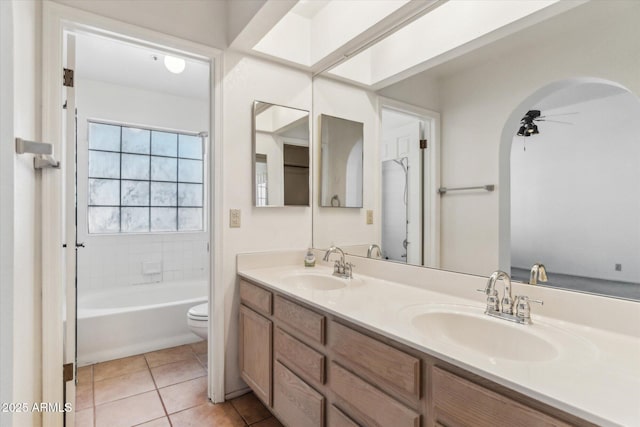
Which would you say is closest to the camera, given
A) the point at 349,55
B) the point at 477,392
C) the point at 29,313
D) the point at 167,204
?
the point at 477,392

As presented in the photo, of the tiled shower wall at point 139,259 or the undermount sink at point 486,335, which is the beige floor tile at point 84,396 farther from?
the undermount sink at point 486,335

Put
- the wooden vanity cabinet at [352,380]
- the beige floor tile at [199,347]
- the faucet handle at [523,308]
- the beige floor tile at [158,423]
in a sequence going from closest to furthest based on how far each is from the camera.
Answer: the wooden vanity cabinet at [352,380] < the faucet handle at [523,308] < the beige floor tile at [158,423] < the beige floor tile at [199,347]

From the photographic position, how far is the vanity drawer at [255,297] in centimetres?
168

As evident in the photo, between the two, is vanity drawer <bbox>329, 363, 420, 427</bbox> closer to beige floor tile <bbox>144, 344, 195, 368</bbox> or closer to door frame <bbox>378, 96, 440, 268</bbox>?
door frame <bbox>378, 96, 440, 268</bbox>

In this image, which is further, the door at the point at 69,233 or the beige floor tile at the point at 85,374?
the beige floor tile at the point at 85,374

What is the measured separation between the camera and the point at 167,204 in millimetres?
3688

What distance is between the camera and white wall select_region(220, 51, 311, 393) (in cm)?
197

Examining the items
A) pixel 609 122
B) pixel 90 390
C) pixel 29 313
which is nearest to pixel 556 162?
pixel 609 122

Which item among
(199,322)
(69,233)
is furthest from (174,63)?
(199,322)

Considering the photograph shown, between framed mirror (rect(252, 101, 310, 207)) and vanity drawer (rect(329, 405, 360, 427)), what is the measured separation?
1.27m

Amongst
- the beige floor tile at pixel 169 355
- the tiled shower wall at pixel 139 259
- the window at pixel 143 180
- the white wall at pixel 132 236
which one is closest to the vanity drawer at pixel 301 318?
the beige floor tile at pixel 169 355

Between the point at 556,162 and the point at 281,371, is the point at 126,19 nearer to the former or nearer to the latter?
the point at 281,371

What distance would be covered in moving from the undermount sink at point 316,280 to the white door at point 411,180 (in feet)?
1.22

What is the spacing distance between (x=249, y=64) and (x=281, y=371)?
181 centimetres
